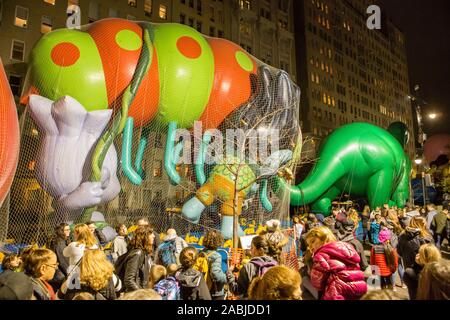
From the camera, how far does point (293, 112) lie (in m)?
13.0

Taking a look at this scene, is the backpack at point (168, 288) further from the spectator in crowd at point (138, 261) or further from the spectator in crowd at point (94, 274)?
the spectator in crowd at point (138, 261)

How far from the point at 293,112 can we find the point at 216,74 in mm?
3145

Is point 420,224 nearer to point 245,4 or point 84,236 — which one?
point 84,236

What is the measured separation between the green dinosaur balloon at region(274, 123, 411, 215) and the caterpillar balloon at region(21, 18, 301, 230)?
5274mm

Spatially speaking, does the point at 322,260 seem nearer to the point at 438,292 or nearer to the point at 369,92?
the point at 438,292

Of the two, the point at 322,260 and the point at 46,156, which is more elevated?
the point at 46,156

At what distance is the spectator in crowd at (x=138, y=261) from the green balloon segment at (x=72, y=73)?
780cm

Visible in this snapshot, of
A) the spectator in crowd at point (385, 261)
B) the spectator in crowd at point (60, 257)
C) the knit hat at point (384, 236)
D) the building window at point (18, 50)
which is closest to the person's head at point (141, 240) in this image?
the spectator in crowd at point (60, 257)

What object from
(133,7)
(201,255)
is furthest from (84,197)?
(133,7)

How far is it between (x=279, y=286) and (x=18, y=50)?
28.6m

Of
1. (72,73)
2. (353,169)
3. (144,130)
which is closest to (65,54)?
(72,73)

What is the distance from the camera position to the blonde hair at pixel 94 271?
9.41 ft

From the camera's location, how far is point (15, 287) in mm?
2516

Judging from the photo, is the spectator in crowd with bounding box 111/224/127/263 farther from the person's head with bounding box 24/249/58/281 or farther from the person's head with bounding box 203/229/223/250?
the person's head with bounding box 24/249/58/281
